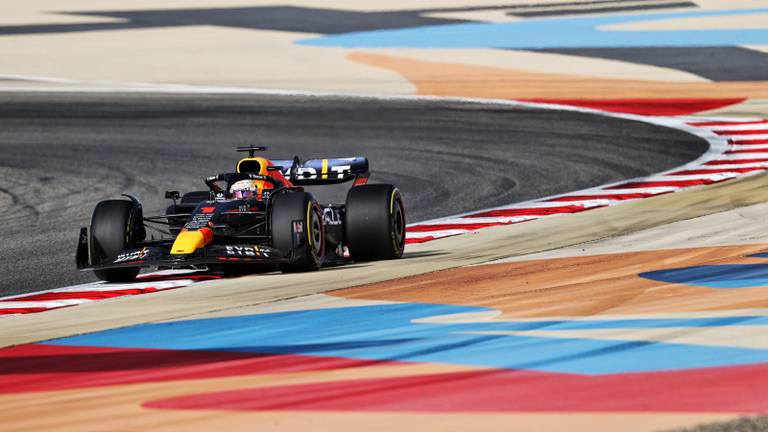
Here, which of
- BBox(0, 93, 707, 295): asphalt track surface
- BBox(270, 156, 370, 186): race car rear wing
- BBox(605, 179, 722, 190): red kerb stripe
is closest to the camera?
BBox(270, 156, 370, 186): race car rear wing

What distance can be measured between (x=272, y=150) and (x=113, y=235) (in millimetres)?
9424

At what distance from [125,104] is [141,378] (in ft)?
67.7

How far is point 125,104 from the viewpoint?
26.9 metres

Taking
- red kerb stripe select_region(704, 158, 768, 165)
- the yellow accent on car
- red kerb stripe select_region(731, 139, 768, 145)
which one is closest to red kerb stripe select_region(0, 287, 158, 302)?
the yellow accent on car

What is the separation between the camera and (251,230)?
36.8 feet

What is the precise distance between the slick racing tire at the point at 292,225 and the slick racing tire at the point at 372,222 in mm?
558

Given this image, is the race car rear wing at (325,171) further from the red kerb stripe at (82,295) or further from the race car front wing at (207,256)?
the red kerb stripe at (82,295)

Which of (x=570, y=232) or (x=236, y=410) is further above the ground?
(x=236, y=410)

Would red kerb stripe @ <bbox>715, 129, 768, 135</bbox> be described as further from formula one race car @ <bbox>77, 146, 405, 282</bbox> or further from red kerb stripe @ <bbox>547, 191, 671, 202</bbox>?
formula one race car @ <bbox>77, 146, 405, 282</bbox>

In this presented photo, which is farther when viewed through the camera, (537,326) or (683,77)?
(683,77)

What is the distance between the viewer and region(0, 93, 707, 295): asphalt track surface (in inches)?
594

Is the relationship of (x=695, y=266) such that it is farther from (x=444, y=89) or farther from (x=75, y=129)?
(x=444, y=89)

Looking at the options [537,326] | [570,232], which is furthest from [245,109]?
[537,326]

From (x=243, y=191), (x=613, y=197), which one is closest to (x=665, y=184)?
(x=613, y=197)
